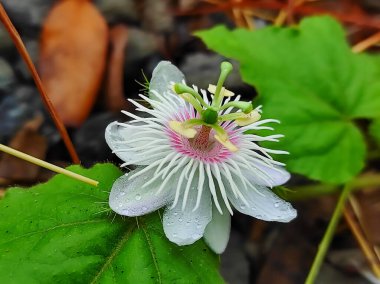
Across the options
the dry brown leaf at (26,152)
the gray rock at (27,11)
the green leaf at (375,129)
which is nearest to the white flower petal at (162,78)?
the dry brown leaf at (26,152)

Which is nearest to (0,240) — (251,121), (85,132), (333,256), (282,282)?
(251,121)

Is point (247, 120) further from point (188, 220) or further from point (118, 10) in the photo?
point (118, 10)

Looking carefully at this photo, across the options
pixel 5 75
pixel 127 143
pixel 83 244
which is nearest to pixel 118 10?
pixel 5 75

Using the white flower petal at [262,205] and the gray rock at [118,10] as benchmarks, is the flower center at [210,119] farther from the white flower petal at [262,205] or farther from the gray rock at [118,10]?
the gray rock at [118,10]

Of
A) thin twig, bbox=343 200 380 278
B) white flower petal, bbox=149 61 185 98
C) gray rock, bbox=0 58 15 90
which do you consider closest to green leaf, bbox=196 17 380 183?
thin twig, bbox=343 200 380 278

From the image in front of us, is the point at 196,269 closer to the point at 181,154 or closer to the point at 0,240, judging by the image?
the point at 181,154
